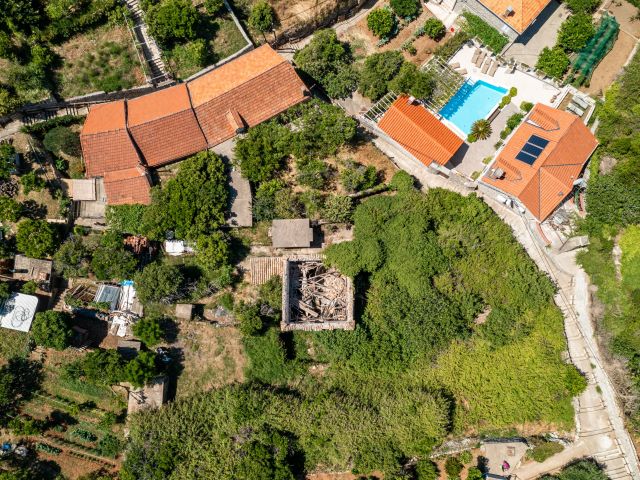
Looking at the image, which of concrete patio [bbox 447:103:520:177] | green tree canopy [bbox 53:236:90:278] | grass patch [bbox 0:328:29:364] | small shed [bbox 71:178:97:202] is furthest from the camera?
concrete patio [bbox 447:103:520:177]

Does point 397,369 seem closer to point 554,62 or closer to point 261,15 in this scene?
point 554,62

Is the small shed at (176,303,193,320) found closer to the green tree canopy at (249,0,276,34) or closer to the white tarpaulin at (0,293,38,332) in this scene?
the white tarpaulin at (0,293,38,332)

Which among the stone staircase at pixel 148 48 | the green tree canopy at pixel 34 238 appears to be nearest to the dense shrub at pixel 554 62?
the stone staircase at pixel 148 48

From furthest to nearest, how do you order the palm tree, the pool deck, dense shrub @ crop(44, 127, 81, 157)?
the pool deck < the palm tree < dense shrub @ crop(44, 127, 81, 157)

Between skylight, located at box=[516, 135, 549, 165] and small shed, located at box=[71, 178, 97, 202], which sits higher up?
skylight, located at box=[516, 135, 549, 165]

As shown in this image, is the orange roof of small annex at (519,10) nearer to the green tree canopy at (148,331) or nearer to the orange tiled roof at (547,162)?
the orange tiled roof at (547,162)

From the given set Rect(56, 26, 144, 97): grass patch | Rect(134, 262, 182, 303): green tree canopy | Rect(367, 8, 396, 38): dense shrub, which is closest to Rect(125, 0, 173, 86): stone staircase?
Rect(56, 26, 144, 97): grass patch

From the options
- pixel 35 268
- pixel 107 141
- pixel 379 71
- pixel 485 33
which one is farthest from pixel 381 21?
pixel 35 268

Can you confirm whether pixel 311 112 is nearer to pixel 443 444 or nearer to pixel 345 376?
pixel 345 376
